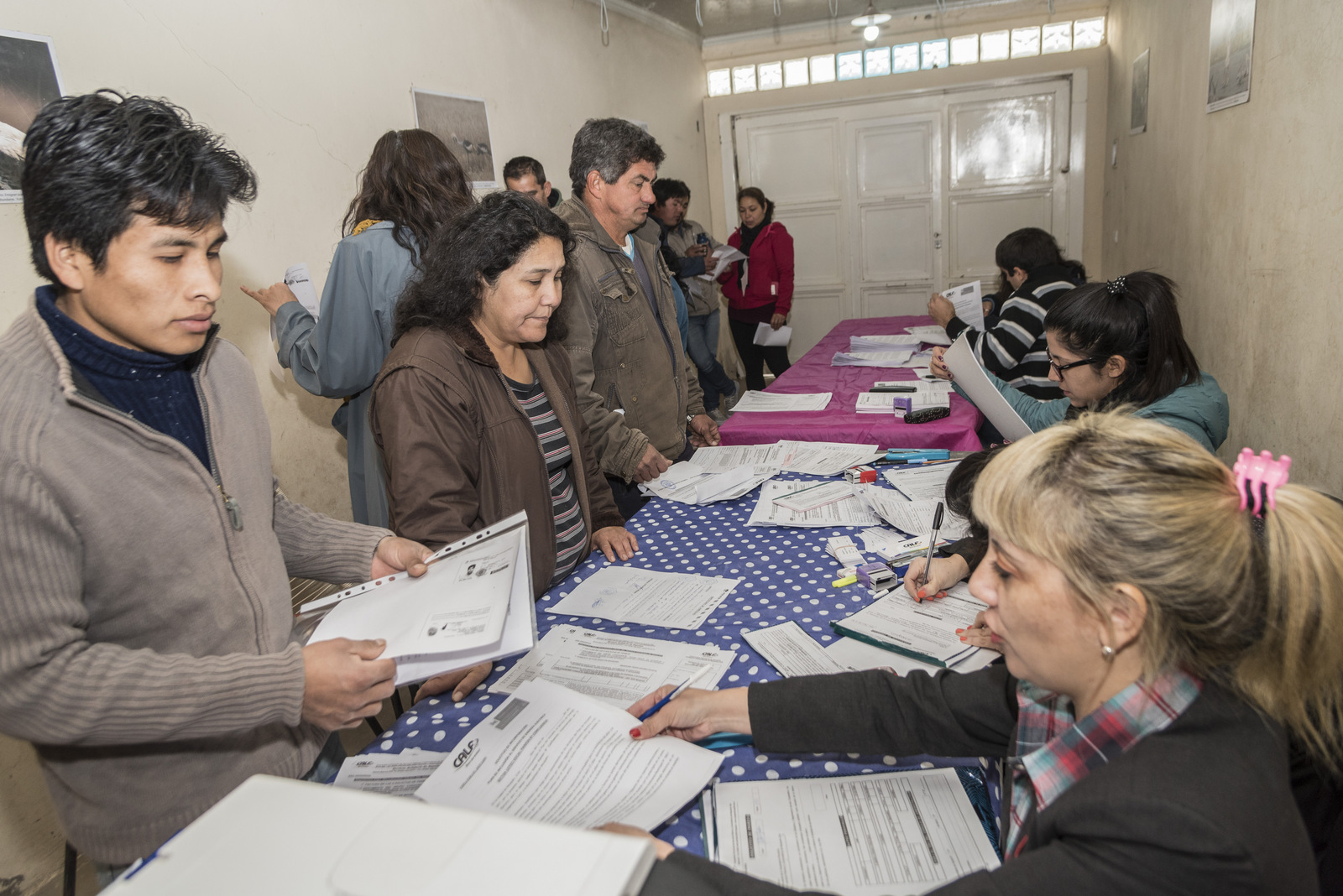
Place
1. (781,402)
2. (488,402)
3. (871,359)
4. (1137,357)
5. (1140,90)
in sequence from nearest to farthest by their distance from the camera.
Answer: (488,402) < (1137,357) < (781,402) < (871,359) < (1140,90)

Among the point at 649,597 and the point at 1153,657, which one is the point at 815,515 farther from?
the point at 1153,657

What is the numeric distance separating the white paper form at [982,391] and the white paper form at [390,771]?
178cm

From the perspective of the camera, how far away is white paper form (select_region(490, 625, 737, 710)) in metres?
1.24

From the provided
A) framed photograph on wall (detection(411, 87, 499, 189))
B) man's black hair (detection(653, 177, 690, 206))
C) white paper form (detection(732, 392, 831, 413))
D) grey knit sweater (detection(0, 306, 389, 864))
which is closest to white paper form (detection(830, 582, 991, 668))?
grey knit sweater (detection(0, 306, 389, 864))

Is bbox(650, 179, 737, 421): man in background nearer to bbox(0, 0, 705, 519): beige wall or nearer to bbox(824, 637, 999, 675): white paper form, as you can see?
bbox(0, 0, 705, 519): beige wall

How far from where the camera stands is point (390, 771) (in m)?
1.08

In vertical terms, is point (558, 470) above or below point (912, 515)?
above

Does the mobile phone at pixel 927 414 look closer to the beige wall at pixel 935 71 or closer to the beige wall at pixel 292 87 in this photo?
the beige wall at pixel 292 87

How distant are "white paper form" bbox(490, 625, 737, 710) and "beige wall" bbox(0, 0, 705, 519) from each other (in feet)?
5.87

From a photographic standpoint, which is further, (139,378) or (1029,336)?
(1029,336)

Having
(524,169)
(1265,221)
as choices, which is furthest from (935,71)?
(1265,221)

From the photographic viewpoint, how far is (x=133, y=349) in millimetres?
993

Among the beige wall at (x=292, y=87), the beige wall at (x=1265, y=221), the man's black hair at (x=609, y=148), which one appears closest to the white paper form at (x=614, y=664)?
the man's black hair at (x=609, y=148)

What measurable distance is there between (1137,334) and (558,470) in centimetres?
150
